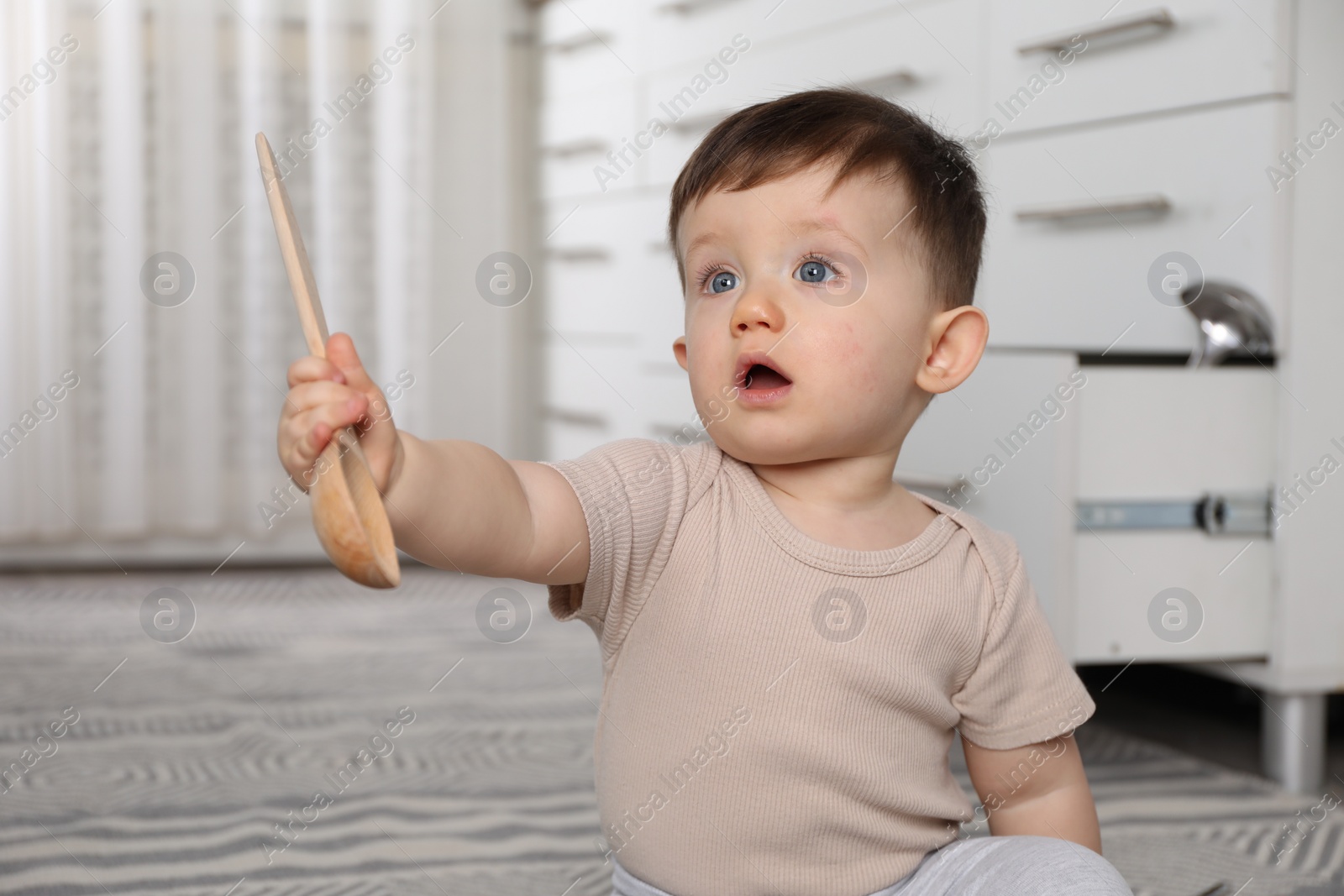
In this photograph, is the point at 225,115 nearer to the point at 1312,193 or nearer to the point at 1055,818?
the point at 1312,193

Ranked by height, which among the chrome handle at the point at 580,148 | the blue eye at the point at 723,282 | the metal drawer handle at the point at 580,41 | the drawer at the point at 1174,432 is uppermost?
the metal drawer handle at the point at 580,41

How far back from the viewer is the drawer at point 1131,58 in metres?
0.96

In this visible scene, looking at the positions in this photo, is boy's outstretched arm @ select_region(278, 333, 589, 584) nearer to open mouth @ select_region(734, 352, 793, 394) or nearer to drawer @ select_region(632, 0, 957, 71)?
open mouth @ select_region(734, 352, 793, 394)

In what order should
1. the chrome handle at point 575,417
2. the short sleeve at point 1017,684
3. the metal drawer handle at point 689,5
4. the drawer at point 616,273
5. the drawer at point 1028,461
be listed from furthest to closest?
the chrome handle at point 575,417
the drawer at point 616,273
the metal drawer handle at point 689,5
the drawer at point 1028,461
the short sleeve at point 1017,684

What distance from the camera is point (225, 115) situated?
6.59 feet

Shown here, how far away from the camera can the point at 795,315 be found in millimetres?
570

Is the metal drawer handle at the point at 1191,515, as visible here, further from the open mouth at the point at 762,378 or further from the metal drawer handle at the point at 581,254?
the metal drawer handle at the point at 581,254

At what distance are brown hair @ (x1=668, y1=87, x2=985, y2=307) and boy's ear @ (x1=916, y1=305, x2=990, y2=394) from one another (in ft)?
0.04

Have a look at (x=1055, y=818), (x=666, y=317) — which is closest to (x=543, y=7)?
(x=666, y=317)

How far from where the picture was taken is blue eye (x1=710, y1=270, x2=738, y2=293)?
0.59 m

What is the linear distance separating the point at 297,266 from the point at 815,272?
25 cm

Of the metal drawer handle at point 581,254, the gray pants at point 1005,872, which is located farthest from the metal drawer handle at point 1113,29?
the metal drawer handle at point 581,254

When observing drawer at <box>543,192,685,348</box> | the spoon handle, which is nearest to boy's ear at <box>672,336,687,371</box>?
the spoon handle

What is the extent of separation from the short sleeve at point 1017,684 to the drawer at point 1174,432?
33 centimetres
